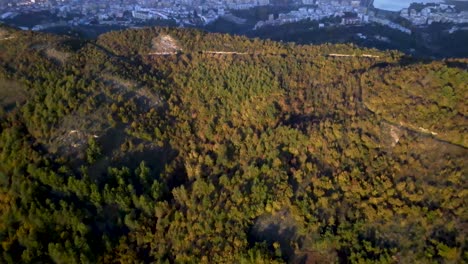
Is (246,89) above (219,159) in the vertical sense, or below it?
above

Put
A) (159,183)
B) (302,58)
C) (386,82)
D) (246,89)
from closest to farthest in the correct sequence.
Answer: (159,183) → (386,82) → (246,89) → (302,58)

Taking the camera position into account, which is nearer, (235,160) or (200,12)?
(235,160)

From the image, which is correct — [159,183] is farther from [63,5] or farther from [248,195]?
[63,5]

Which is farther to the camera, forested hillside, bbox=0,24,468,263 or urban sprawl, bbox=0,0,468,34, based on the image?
urban sprawl, bbox=0,0,468,34

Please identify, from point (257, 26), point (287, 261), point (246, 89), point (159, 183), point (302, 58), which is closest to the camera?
point (287, 261)

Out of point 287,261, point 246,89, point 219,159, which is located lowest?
point 287,261

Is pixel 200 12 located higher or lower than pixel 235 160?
higher

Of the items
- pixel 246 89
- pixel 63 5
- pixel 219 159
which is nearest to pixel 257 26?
pixel 63 5

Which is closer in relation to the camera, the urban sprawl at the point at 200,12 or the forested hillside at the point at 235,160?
the forested hillside at the point at 235,160
